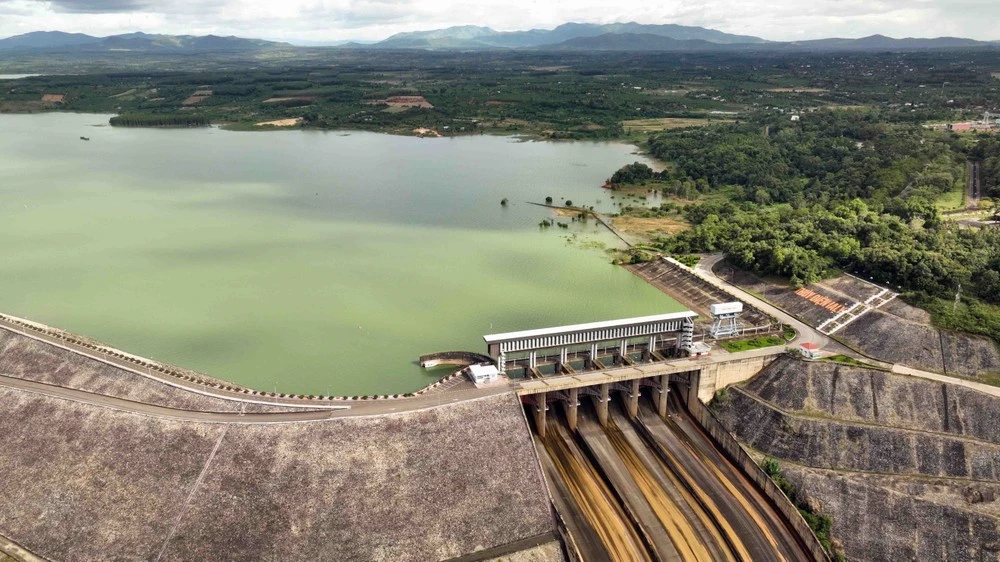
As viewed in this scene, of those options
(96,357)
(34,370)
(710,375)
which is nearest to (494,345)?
(710,375)

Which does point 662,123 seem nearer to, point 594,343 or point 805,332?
point 805,332

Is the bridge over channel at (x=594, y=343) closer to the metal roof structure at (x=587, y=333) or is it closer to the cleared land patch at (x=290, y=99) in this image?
the metal roof structure at (x=587, y=333)

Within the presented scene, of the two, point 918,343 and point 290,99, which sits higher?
point 290,99

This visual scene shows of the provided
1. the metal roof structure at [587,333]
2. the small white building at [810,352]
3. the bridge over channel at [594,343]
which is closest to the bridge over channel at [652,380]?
the small white building at [810,352]

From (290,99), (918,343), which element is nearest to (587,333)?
(918,343)

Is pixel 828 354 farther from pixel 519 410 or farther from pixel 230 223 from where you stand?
pixel 230 223

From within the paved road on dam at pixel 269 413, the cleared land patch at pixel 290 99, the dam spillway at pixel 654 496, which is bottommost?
the dam spillway at pixel 654 496
